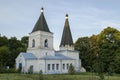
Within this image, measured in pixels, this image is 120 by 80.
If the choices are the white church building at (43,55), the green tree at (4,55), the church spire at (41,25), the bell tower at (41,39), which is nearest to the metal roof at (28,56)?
the white church building at (43,55)

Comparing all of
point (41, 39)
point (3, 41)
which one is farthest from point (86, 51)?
point (3, 41)

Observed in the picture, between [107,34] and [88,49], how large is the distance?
326 inches

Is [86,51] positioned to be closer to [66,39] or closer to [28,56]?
[66,39]

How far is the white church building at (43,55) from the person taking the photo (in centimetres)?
4012

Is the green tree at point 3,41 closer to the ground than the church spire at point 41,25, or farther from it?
closer to the ground

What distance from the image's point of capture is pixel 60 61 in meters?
42.5

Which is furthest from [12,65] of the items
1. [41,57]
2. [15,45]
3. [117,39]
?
[117,39]

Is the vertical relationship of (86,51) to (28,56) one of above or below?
above

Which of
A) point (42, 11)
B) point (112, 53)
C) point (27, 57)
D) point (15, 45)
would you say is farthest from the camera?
point (15, 45)

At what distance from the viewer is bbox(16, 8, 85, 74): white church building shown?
4012cm

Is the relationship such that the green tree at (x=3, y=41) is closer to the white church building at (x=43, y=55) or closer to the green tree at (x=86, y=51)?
the white church building at (x=43, y=55)

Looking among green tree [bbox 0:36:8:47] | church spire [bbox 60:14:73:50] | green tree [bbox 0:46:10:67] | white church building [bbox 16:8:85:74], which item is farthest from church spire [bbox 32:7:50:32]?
green tree [bbox 0:36:8:47]

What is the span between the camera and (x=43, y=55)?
41594mm

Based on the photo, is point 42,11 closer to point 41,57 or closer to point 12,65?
point 41,57
